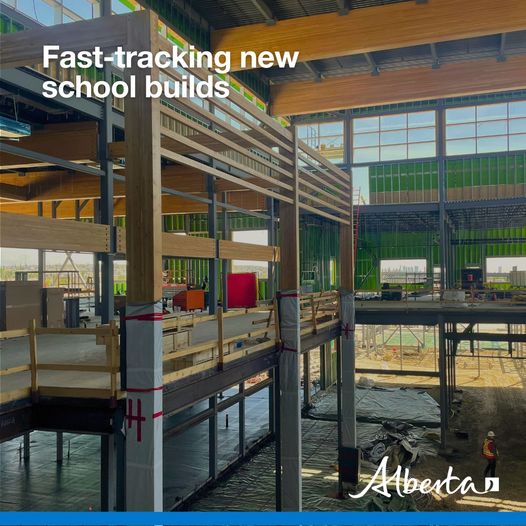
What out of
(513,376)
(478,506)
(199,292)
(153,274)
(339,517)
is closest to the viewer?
(339,517)

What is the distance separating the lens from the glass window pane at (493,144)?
1177 inches

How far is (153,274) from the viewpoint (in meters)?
6.66

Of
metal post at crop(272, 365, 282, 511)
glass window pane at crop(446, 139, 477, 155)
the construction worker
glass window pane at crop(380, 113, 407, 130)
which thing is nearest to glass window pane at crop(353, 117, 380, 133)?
glass window pane at crop(380, 113, 407, 130)

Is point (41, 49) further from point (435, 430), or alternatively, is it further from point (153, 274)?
point (435, 430)

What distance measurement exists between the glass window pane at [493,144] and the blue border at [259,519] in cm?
2906

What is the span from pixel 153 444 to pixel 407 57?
24694 mm

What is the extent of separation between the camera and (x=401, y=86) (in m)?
26.1

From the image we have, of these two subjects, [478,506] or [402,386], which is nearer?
[478,506]

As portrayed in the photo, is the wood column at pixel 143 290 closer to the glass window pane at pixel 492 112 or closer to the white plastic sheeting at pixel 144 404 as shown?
the white plastic sheeting at pixel 144 404

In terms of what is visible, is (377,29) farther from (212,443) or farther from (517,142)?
(212,443)

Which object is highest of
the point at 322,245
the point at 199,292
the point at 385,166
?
the point at 385,166

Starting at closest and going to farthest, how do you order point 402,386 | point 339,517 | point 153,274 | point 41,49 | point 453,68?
point 339,517 → point 153,274 → point 41,49 → point 453,68 → point 402,386

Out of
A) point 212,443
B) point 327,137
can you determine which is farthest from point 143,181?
point 327,137

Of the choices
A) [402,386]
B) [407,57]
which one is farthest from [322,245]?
[407,57]
